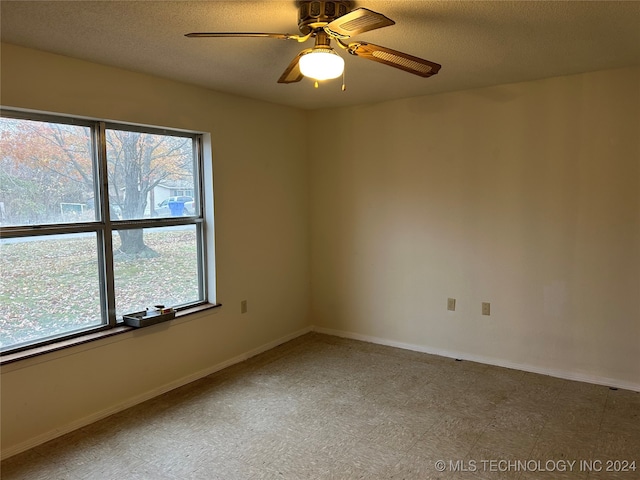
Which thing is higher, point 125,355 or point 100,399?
point 125,355

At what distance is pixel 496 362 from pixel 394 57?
110 inches

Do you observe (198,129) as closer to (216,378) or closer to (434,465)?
(216,378)

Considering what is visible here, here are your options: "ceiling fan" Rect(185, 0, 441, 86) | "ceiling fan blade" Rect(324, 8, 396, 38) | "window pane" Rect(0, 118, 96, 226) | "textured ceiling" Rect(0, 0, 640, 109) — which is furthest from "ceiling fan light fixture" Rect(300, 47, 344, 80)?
"window pane" Rect(0, 118, 96, 226)

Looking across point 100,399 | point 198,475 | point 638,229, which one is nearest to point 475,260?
point 638,229

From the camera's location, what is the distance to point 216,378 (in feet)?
11.8

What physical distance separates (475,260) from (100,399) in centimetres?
306

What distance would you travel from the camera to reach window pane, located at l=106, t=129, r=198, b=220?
311 centimetres

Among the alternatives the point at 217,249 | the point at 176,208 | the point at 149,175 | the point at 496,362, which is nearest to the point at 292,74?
the point at 149,175

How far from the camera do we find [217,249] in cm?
376

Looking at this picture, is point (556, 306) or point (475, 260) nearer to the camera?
point (556, 306)

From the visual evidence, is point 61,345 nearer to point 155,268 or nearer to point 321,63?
point 155,268

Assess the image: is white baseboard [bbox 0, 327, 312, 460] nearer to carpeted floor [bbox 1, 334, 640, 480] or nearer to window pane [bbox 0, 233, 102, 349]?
carpeted floor [bbox 1, 334, 640, 480]

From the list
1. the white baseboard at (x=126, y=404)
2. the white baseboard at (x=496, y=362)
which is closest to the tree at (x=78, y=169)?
the white baseboard at (x=126, y=404)

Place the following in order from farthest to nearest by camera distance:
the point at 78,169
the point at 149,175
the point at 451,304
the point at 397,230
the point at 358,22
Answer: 1. the point at 397,230
2. the point at 451,304
3. the point at 149,175
4. the point at 78,169
5. the point at 358,22
